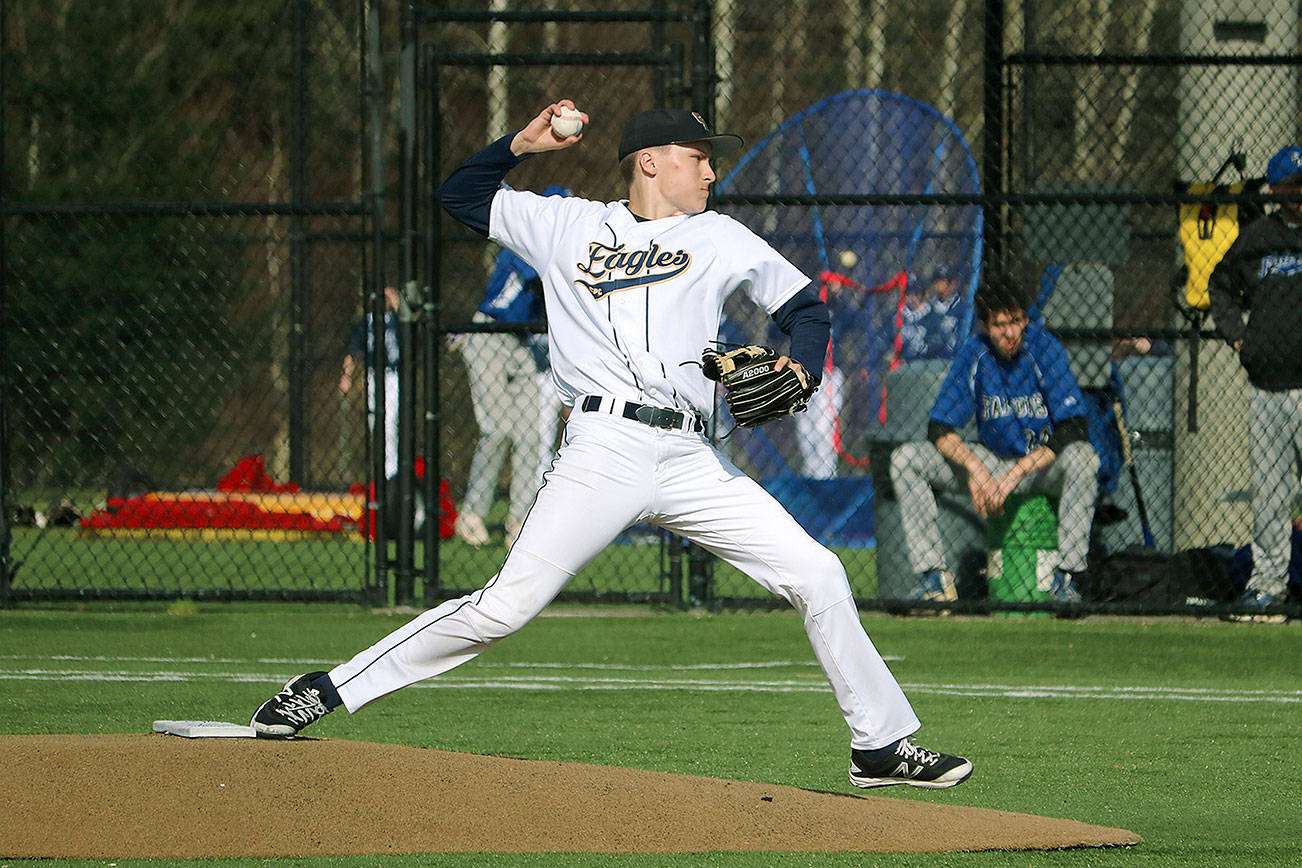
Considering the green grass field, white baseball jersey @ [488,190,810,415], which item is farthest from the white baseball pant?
the green grass field

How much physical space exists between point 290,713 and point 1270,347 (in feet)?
20.1

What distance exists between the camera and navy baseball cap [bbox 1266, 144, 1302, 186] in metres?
9.01

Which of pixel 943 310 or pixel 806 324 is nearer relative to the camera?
pixel 806 324

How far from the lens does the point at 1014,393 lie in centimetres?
888

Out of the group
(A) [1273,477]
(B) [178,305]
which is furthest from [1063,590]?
(B) [178,305]

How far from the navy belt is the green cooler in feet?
15.0

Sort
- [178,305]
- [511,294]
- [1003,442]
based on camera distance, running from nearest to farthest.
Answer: [1003,442]
[511,294]
[178,305]

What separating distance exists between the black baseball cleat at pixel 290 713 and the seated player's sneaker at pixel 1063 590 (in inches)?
209

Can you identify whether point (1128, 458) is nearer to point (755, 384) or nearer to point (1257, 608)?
point (1257, 608)

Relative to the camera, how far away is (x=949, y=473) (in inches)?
355

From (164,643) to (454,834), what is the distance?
4463 mm

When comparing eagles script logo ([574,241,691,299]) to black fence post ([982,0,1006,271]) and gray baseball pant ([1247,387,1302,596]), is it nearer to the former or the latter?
black fence post ([982,0,1006,271])

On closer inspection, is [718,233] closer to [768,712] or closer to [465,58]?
[768,712]

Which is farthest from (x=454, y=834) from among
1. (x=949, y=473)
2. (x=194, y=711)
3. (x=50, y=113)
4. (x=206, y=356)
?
(x=50, y=113)
